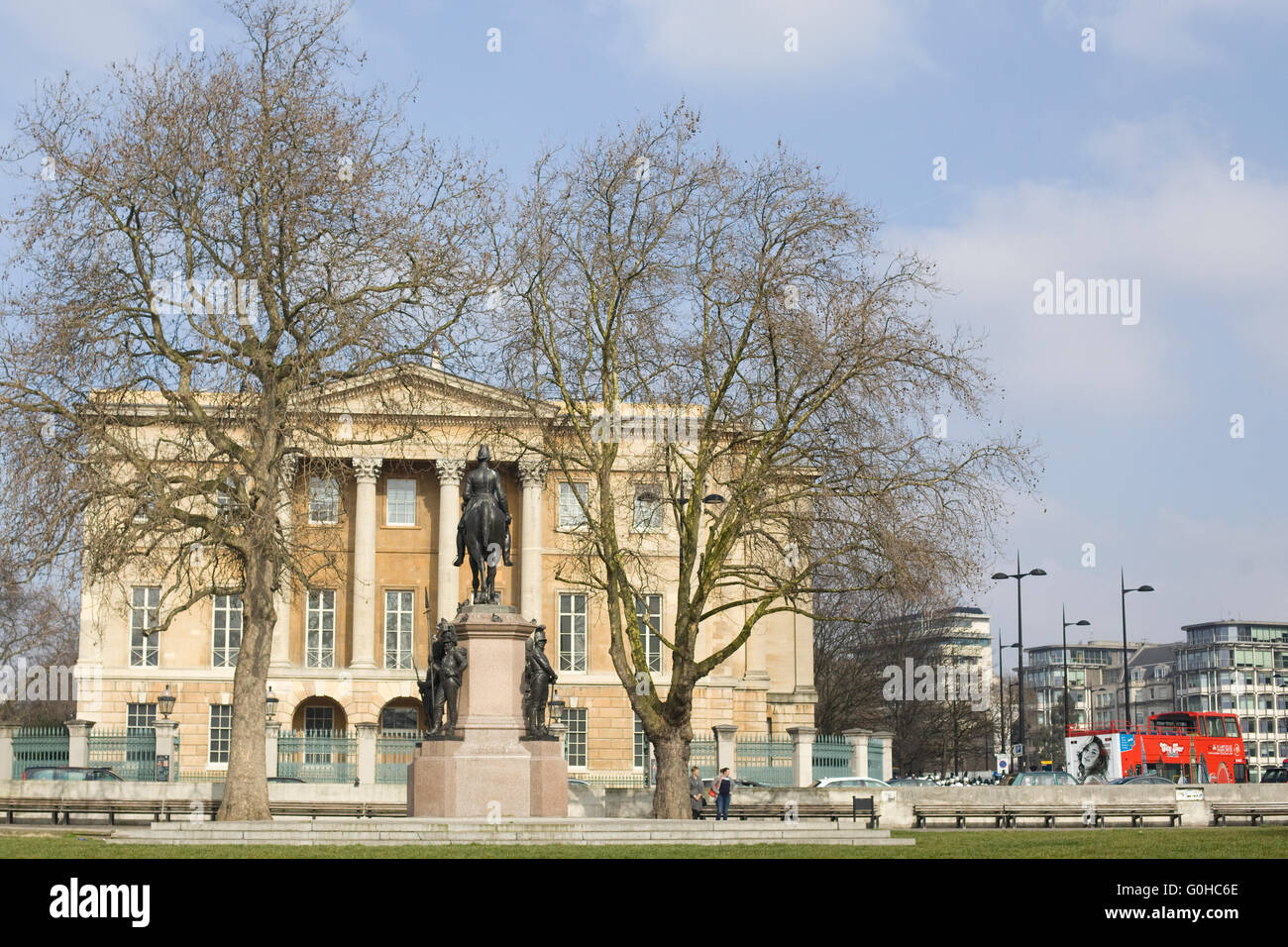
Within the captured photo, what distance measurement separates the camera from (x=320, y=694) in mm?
61438

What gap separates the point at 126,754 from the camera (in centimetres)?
4644

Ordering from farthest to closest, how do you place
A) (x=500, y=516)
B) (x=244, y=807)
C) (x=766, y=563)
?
(x=766, y=563) → (x=244, y=807) → (x=500, y=516)

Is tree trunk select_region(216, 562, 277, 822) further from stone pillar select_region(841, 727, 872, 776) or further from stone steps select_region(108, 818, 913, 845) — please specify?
stone pillar select_region(841, 727, 872, 776)

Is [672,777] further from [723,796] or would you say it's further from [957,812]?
[957,812]

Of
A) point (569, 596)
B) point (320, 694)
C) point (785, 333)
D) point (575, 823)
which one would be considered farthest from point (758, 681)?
point (575, 823)

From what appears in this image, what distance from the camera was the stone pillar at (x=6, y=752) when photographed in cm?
4394

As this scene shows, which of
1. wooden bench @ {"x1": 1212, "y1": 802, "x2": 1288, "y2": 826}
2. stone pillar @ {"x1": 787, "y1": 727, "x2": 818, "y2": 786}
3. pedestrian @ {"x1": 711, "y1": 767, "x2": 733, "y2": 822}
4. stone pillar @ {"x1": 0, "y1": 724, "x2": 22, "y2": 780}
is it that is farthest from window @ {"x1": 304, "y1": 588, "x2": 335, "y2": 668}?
wooden bench @ {"x1": 1212, "y1": 802, "x2": 1288, "y2": 826}

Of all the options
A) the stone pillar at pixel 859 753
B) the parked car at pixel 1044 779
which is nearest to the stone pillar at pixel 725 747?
the stone pillar at pixel 859 753

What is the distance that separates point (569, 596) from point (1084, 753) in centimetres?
2096

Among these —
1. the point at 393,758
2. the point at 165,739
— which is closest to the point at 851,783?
the point at 393,758

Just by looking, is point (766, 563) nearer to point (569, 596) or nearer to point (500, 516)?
point (500, 516)

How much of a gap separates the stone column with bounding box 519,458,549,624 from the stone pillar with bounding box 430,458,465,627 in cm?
258

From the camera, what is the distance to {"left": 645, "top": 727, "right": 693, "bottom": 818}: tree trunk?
3303 cm

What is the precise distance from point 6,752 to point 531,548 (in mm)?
23917
